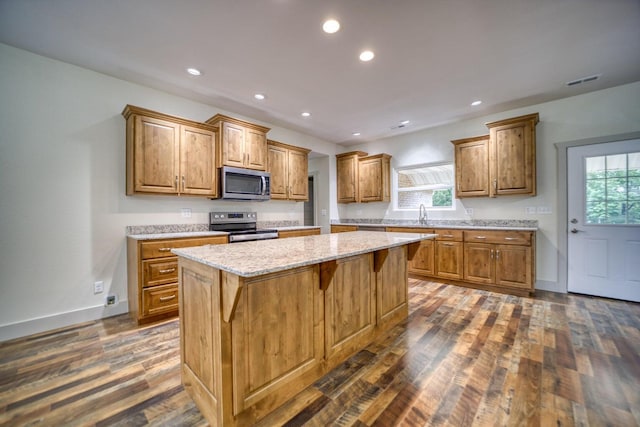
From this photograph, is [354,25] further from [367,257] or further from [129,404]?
[129,404]

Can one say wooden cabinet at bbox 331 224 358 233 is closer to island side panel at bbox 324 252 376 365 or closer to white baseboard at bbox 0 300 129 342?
island side panel at bbox 324 252 376 365

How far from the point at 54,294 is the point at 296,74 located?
3.49 metres

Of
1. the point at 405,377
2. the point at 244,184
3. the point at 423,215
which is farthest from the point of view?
the point at 423,215

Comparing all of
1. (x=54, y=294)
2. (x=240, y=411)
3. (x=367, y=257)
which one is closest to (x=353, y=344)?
(x=367, y=257)

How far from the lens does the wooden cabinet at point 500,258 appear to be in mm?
3537

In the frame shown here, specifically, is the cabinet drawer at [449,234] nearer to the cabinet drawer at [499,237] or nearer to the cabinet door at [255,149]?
the cabinet drawer at [499,237]

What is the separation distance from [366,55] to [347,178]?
3.24 meters

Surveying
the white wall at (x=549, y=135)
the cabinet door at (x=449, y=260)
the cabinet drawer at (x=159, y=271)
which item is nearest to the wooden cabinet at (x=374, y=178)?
the white wall at (x=549, y=135)

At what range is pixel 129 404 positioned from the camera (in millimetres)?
1595

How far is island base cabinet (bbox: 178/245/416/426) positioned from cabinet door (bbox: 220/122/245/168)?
7.31 ft

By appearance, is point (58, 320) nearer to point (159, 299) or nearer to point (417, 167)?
point (159, 299)

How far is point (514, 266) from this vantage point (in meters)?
3.62

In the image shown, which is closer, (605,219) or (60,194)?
(60,194)

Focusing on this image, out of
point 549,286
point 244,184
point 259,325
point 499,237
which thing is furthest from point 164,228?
point 549,286
